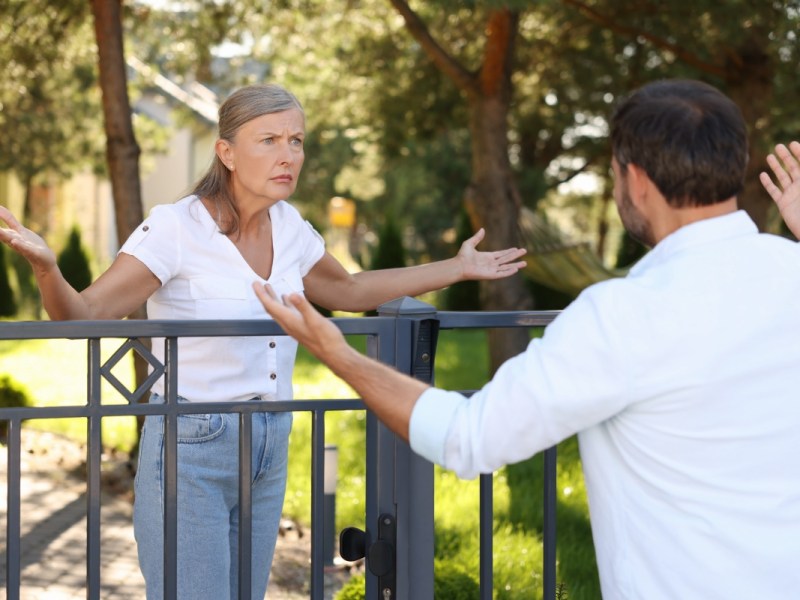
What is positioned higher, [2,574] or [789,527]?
[789,527]

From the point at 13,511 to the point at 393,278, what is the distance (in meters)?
1.25

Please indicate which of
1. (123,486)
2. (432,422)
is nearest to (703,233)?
(432,422)

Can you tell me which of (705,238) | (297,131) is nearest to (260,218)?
(297,131)

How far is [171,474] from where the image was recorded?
257 centimetres

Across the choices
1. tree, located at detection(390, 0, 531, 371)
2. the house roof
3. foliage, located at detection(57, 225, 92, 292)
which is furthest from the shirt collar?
foliage, located at detection(57, 225, 92, 292)

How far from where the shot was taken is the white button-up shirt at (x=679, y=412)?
170cm

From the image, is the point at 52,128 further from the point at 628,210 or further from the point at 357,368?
the point at 628,210

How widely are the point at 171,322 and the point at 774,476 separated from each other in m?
1.29

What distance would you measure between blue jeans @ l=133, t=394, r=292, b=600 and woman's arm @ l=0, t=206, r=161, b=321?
0.24 meters

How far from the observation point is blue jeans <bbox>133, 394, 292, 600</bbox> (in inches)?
105

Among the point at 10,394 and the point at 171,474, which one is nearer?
the point at 171,474

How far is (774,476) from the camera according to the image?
1792 mm

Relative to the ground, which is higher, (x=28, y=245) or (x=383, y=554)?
(x=28, y=245)

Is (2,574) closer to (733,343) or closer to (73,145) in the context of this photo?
(733,343)
